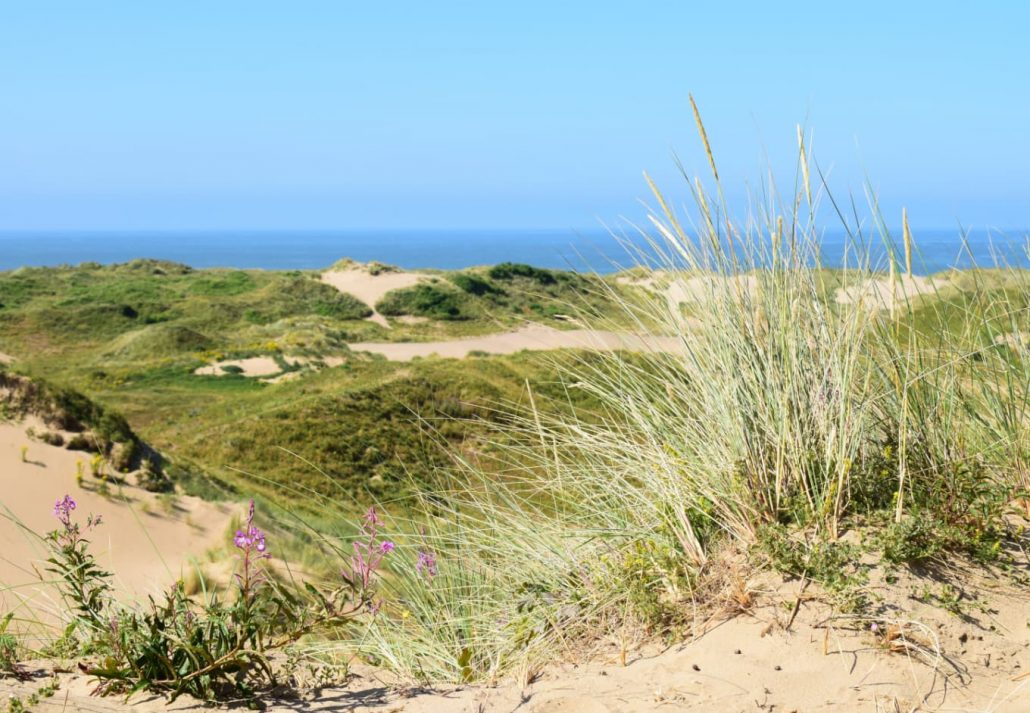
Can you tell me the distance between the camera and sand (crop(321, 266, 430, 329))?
35.6m

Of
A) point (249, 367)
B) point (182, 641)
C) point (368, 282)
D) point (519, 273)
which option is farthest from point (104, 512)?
point (519, 273)

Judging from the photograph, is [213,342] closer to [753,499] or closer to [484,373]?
[484,373]

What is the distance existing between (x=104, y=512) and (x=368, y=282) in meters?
30.1

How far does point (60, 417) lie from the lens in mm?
8336

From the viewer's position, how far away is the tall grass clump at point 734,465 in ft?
9.52

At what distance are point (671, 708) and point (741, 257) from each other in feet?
5.62

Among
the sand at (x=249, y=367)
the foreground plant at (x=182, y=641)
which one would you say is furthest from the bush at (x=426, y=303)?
the foreground plant at (x=182, y=641)

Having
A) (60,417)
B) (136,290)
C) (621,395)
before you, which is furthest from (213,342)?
(621,395)

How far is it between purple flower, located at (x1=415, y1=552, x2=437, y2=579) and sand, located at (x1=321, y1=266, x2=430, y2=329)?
31150 mm

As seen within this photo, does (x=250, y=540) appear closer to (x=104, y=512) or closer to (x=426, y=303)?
(x=104, y=512)

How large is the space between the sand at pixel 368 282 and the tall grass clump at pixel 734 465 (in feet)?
102

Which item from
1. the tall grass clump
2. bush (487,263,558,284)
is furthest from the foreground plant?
bush (487,263,558,284)

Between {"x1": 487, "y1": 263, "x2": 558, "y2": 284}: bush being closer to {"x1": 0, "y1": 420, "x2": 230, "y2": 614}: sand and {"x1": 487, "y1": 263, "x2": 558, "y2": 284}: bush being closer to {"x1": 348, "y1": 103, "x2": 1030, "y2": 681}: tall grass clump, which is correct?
{"x1": 0, "y1": 420, "x2": 230, "y2": 614}: sand

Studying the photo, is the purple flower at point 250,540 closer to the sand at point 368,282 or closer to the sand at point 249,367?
the sand at point 249,367
